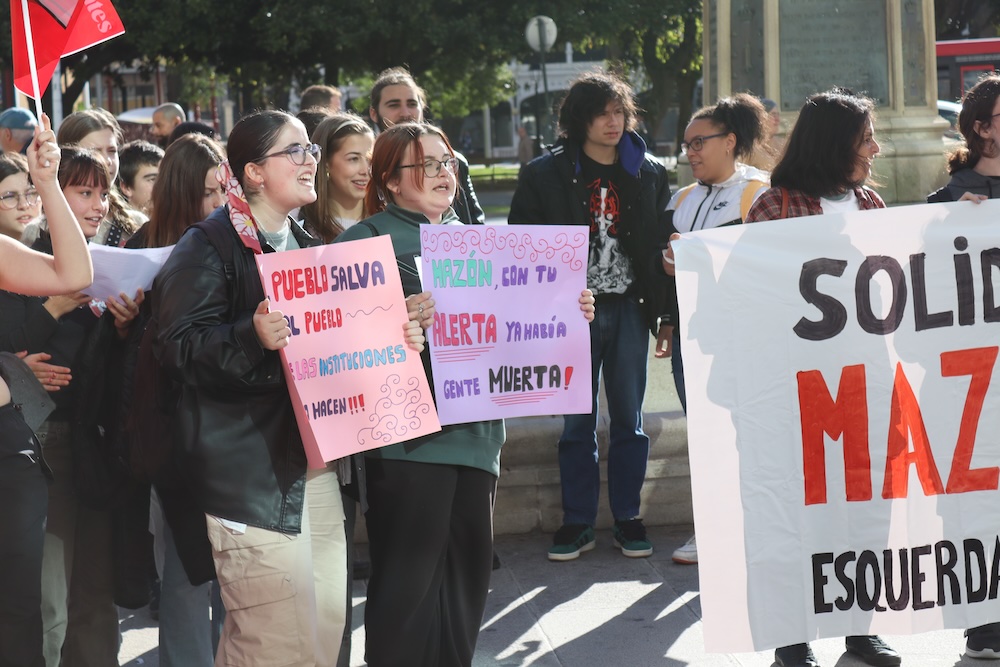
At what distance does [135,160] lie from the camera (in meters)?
5.34

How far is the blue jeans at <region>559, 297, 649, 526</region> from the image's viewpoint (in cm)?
541

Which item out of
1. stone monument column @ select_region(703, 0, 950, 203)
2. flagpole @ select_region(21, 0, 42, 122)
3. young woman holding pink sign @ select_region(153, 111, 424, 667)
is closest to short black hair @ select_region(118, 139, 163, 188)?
flagpole @ select_region(21, 0, 42, 122)

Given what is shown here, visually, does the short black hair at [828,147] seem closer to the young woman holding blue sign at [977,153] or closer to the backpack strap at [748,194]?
the young woman holding blue sign at [977,153]

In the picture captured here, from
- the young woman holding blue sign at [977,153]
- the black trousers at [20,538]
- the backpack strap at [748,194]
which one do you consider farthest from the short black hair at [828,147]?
the black trousers at [20,538]

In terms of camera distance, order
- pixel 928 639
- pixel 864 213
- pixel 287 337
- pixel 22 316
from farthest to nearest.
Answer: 1. pixel 928 639
2. pixel 864 213
3. pixel 22 316
4. pixel 287 337

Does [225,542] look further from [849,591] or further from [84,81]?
[84,81]

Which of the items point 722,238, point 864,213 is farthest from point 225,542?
point 864,213

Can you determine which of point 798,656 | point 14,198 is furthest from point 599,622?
point 14,198

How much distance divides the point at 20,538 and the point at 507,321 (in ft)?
4.58

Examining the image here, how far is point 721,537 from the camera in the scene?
369 cm

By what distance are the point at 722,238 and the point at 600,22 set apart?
26409 millimetres

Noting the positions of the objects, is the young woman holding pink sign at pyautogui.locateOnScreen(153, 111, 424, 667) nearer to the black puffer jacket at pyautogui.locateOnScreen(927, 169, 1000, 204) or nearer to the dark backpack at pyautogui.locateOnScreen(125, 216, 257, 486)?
the dark backpack at pyautogui.locateOnScreen(125, 216, 257, 486)

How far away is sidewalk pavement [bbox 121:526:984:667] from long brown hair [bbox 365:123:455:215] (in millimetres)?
1682

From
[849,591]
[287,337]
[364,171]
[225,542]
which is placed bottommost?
[849,591]
